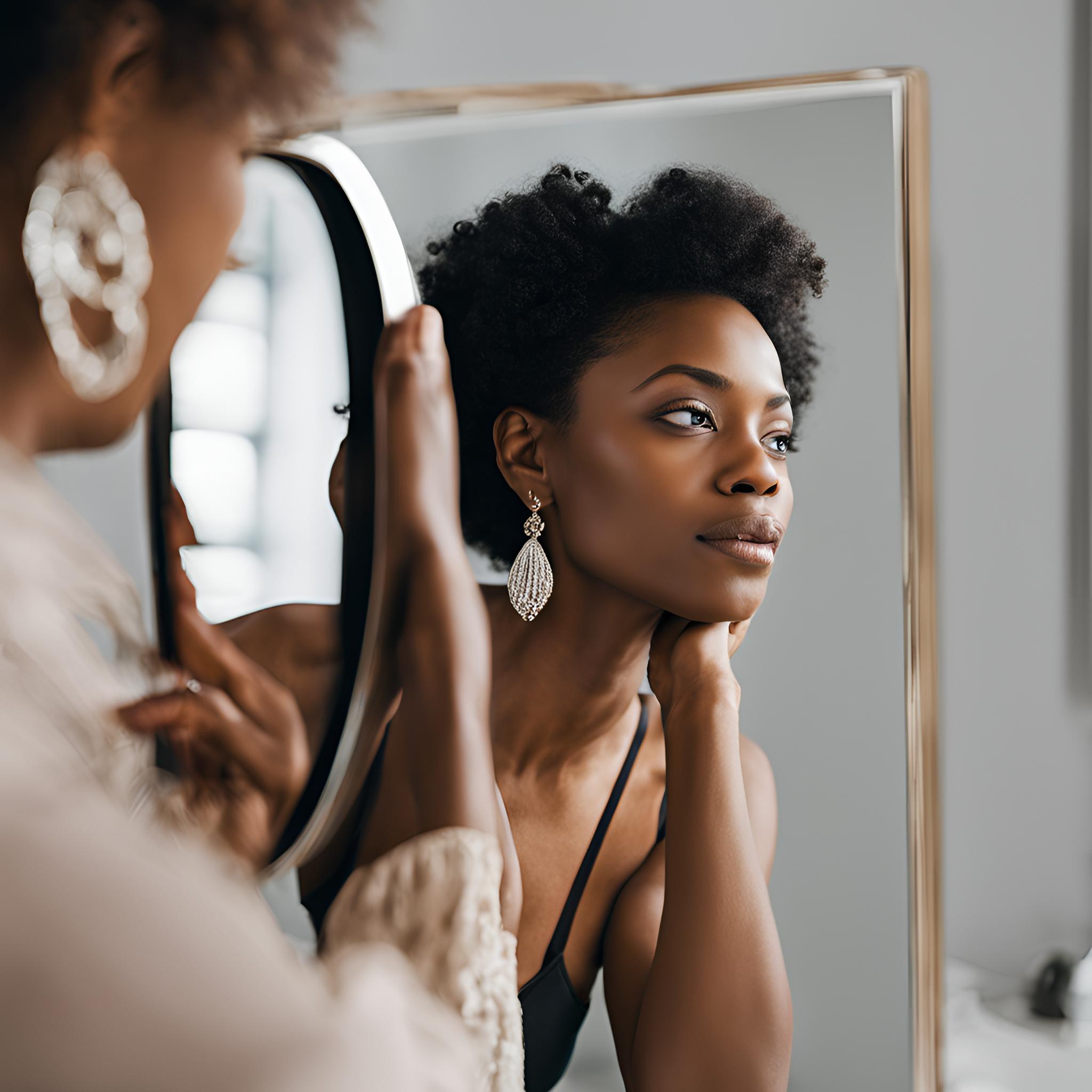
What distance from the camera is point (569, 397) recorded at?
1.95 ft

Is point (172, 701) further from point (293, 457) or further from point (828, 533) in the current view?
point (828, 533)

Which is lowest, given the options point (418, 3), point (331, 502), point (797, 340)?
point (331, 502)

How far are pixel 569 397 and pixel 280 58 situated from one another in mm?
263

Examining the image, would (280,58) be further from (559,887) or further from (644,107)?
(559,887)

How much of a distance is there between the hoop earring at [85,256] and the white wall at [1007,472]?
0.60m

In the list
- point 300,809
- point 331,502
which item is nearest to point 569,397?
point 331,502

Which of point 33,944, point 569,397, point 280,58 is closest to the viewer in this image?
point 33,944

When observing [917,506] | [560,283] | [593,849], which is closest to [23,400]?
[560,283]

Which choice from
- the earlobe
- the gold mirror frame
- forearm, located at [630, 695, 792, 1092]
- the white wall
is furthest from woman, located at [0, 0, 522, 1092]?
the white wall

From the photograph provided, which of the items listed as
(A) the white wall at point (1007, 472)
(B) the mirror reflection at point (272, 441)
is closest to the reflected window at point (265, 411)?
(B) the mirror reflection at point (272, 441)

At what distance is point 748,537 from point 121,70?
449 mm

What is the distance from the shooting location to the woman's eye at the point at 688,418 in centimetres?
58

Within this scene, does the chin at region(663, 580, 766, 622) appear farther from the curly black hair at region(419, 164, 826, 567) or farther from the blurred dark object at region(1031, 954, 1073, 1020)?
the blurred dark object at region(1031, 954, 1073, 1020)

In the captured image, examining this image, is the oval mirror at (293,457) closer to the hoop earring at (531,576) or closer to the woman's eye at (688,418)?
the hoop earring at (531,576)
